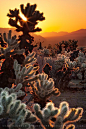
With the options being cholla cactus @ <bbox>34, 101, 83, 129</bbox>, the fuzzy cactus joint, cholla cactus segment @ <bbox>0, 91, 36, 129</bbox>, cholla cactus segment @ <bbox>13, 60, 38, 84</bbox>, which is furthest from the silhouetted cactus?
cholla cactus @ <bbox>34, 101, 83, 129</bbox>

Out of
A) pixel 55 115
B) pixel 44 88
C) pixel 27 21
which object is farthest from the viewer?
pixel 27 21

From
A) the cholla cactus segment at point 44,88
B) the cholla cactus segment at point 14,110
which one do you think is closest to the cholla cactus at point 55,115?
the cholla cactus segment at point 14,110

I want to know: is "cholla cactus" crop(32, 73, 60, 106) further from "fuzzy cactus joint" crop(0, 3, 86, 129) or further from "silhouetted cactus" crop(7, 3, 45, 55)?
"silhouetted cactus" crop(7, 3, 45, 55)

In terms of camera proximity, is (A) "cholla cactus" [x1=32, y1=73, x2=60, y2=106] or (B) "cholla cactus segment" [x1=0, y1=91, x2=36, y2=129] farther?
(A) "cholla cactus" [x1=32, y1=73, x2=60, y2=106]

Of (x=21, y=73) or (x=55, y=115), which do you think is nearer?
(x=55, y=115)

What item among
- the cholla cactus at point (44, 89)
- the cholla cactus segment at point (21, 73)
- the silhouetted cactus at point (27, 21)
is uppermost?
the silhouetted cactus at point (27, 21)

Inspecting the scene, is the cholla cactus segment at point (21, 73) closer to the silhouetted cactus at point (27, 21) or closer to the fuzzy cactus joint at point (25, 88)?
the fuzzy cactus joint at point (25, 88)

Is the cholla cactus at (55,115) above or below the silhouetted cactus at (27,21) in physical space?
below

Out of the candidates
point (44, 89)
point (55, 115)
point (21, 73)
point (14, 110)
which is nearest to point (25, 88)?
point (21, 73)

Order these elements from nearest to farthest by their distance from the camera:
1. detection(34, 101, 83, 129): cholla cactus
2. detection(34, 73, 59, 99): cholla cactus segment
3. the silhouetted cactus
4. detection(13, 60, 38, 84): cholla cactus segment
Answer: detection(34, 101, 83, 129): cholla cactus → detection(34, 73, 59, 99): cholla cactus segment → detection(13, 60, 38, 84): cholla cactus segment → the silhouetted cactus

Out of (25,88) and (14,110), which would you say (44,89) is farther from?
(14,110)

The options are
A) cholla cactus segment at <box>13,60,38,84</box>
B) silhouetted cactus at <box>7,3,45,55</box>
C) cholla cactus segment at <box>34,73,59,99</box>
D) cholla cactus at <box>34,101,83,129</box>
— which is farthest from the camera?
silhouetted cactus at <box>7,3,45,55</box>

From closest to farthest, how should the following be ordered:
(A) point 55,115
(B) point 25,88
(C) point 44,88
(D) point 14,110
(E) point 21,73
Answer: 1. (A) point 55,115
2. (D) point 14,110
3. (C) point 44,88
4. (E) point 21,73
5. (B) point 25,88

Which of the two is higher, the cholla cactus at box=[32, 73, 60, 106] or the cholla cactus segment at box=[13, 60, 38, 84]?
the cholla cactus segment at box=[13, 60, 38, 84]
